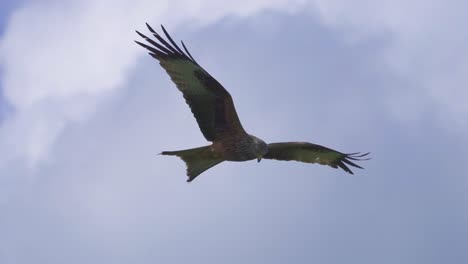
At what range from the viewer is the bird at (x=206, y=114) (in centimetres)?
1507

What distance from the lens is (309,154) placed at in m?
17.5

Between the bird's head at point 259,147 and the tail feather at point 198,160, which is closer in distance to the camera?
the tail feather at point 198,160

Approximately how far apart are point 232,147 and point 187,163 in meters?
0.80

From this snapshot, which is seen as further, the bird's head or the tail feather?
the bird's head

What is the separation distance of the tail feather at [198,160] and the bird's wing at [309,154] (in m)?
1.42

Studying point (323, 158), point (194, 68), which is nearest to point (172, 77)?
point (194, 68)

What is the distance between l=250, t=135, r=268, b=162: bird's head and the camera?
1565 centimetres

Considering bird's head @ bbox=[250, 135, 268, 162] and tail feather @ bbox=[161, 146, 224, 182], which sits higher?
bird's head @ bbox=[250, 135, 268, 162]

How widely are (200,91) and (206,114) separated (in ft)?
1.41

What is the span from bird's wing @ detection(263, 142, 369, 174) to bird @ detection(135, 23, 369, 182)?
91cm

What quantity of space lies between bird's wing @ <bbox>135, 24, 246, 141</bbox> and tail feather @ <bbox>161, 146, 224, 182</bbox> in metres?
0.32

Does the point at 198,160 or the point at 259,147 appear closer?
the point at 198,160

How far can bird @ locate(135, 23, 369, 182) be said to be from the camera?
1507 cm

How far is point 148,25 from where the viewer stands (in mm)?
14188
